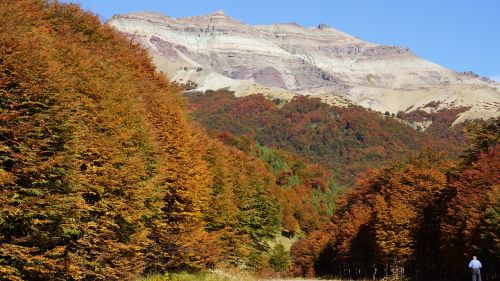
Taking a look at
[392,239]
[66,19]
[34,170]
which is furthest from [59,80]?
[392,239]

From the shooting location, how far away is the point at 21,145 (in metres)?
16.7

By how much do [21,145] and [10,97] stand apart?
1.61m

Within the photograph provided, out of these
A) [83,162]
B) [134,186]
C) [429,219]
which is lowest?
[134,186]

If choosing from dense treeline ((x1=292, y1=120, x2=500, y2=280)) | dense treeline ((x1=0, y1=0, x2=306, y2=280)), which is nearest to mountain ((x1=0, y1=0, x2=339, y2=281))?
dense treeline ((x1=0, y1=0, x2=306, y2=280))

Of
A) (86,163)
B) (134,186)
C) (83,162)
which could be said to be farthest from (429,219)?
(83,162)

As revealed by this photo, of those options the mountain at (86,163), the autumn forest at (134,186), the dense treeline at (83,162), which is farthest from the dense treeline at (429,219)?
the dense treeline at (83,162)

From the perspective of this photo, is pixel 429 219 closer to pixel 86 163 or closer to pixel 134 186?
pixel 134 186

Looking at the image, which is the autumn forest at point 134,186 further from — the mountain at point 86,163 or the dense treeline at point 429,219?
the dense treeline at point 429,219

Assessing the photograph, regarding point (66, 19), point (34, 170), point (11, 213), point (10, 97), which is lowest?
point (11, 213)

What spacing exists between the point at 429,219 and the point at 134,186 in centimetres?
4466

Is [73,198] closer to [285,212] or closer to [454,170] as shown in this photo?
[454,170]

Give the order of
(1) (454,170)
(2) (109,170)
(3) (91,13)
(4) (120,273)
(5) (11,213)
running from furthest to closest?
(1) (454,170)
(3) (91,13)
(4) (120,273)
(2) (109,170)
(5) (11,213)

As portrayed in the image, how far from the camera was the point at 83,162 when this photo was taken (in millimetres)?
23234

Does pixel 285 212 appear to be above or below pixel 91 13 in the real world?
below
